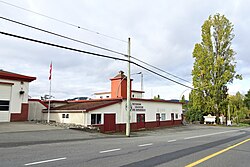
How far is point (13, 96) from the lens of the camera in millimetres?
24875

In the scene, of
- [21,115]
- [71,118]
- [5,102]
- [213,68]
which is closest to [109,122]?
[71,118]

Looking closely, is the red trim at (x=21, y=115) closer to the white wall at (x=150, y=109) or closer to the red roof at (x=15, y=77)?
the red roof at (x=15, y=77)

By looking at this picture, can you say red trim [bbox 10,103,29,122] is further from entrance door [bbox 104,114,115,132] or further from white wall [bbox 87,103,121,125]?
entrance door [bbox 104,114,115,132]

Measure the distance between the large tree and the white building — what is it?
3054 cm

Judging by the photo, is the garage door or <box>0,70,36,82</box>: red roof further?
<box>0,70,36,82</box>: red roof

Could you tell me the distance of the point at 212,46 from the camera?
47.5 m

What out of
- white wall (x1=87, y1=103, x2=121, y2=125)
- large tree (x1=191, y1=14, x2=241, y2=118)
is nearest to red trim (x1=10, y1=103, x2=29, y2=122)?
white wall (x1=87, y1=103, x2=121, y2=125)

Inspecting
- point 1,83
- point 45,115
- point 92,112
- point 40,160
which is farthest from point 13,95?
point 40,160

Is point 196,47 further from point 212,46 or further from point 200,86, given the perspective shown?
point 200,86

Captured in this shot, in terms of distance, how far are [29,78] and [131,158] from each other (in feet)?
68.2

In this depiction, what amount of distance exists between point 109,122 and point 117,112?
166cm

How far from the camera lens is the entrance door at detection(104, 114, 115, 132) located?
2503 cm

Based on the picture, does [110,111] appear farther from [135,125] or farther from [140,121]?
[140,121]

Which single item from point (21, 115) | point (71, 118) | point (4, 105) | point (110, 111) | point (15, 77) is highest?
point (15, 77)
